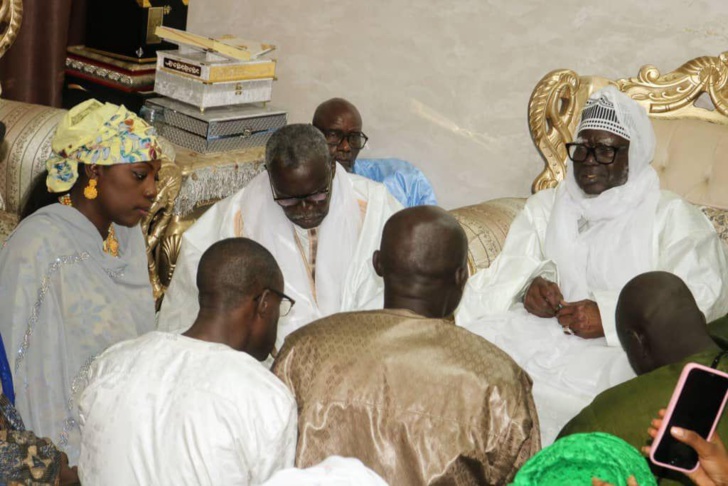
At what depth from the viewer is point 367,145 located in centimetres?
533

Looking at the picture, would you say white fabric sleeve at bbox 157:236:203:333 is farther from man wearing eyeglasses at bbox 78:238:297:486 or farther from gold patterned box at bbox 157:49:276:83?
gold patterned box at bbox 157:49:276:83

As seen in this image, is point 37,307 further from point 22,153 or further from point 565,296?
point 565,296

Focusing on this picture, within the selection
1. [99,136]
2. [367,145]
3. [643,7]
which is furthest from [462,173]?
[99,136]

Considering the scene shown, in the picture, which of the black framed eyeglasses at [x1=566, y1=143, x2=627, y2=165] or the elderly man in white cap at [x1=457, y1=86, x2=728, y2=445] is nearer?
the elderly man in white cap at [x1=457, y1=86, x2=728, y2=445]

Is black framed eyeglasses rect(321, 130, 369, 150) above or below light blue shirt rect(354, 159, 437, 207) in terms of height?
above

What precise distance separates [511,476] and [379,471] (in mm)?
321

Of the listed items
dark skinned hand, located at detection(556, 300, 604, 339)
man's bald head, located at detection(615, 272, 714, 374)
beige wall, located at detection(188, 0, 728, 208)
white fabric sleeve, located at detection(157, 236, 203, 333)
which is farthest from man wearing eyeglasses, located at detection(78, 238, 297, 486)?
beige wall, located at detection(188, 0, 728, 208)

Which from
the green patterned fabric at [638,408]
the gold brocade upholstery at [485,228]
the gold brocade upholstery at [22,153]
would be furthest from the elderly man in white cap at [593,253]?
the gold brocade upholstery at [22,153]

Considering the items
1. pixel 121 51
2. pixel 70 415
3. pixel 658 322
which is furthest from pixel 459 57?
pixel 70 415

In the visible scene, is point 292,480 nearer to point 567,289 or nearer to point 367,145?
point 567,289

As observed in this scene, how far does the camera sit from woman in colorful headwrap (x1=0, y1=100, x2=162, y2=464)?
322 cm

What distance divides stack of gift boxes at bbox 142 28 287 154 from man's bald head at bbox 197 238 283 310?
271cm

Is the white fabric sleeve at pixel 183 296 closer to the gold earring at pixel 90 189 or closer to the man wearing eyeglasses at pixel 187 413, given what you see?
the gold earring at pixel 90 189

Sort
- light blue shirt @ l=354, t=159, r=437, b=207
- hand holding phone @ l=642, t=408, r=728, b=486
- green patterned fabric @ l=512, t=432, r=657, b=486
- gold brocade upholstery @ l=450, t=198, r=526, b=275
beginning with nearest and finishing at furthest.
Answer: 1. green patterned fabric @ l=512, t=432, r=657, b=486
2. hand holding phone @ l=642, t=408, r=728, b=486
3. gold brocade upholstery @ l=450, t=198, r=526, b=275
4. light blue shirt @ l=354, t=159, r=437, b=207
